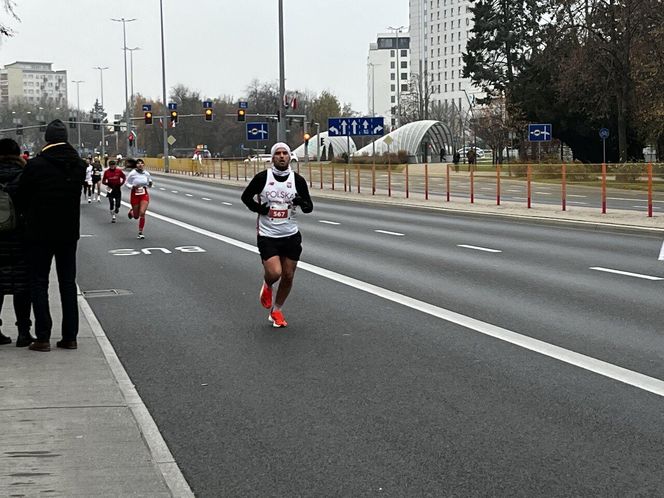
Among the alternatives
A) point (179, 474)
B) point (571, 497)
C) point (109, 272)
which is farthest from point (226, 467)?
point (109, 272)

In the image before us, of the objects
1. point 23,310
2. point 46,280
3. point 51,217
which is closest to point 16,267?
point 46,280

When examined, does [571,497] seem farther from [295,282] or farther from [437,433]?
[295,282]

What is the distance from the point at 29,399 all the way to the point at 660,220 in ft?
64.8

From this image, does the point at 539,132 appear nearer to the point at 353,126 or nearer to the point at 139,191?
the point at 353,126

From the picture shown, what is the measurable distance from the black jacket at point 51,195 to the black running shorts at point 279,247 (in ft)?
6.69

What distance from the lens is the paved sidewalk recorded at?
5363 millimetres

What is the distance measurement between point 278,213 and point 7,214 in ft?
8.56

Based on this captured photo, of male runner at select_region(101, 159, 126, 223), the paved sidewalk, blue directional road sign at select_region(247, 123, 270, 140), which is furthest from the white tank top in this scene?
blue directional road sign at select_region(247, 123, 270, 140)

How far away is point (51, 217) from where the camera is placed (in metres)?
8.95

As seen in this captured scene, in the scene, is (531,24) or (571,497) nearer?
(571,497)

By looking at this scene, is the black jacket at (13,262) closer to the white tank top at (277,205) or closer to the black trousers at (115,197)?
the white tank top at (277,205)

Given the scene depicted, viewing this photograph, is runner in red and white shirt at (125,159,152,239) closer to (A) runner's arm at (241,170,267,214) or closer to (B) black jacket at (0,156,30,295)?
(A) runner's arm at (241,170,267,214)

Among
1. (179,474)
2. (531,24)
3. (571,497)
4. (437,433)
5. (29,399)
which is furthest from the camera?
(531,24)

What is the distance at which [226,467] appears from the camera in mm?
5781
